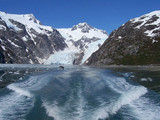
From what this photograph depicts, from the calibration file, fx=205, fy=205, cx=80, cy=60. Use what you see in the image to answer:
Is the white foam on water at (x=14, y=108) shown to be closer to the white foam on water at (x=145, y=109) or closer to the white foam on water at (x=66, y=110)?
the white foam on water at (x=66, y=110)

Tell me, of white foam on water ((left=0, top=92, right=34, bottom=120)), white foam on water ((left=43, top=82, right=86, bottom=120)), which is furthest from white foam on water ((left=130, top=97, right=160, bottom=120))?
white foam on water ((left=0, top=92, right=34, bottom=120))

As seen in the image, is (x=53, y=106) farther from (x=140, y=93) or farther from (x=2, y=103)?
(x=140, y=93)

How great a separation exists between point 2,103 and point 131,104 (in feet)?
48.6

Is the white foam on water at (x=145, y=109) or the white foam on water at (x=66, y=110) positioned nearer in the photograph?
the white foam on water at (x=66, y=110)

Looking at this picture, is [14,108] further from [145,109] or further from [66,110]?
[145,109]

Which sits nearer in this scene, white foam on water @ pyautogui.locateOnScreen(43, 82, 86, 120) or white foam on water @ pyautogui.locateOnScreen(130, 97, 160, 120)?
white foam on water @ pyautogui.locateOnScreen(43, 82, 86, 120)

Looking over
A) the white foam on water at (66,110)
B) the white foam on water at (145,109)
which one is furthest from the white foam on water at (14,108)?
the white foam on water at (145,109)

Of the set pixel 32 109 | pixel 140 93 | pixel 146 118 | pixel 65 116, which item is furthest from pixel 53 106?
pixel 140 93

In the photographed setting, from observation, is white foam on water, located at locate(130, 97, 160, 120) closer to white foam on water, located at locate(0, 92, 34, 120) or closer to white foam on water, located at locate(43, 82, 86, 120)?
white foam on water, located at locate(43, 82, 86, 120)

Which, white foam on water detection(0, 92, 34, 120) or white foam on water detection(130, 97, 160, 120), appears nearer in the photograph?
white foam on water detection(0, 92, 34, 120)

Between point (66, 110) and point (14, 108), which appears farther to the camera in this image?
point (14, 108)

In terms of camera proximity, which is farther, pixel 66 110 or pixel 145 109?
pixel 145 109

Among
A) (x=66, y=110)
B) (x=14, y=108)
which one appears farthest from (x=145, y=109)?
(x=14, y=108)

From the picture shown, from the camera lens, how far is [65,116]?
18734 millimetres
